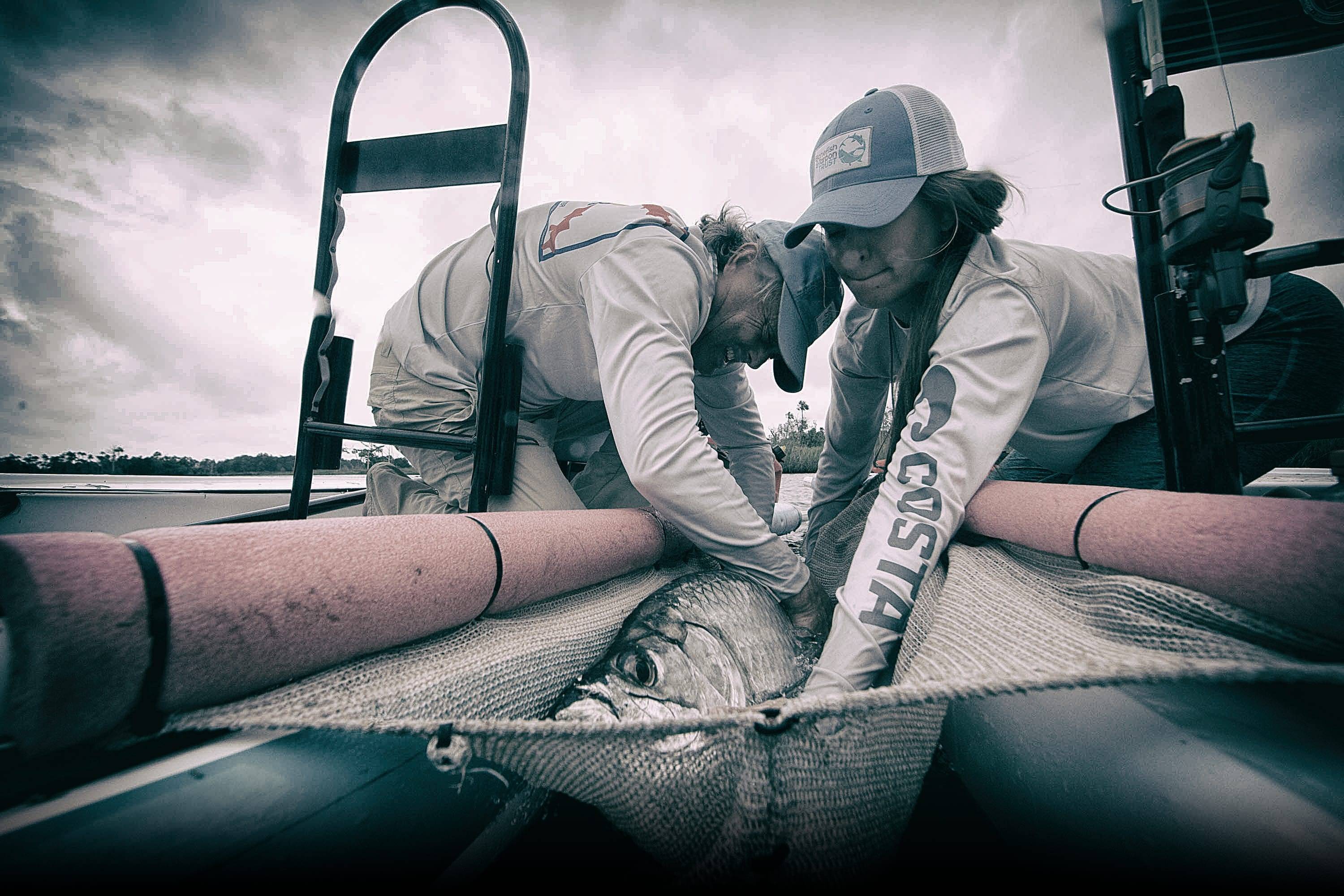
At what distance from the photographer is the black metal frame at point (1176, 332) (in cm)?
102

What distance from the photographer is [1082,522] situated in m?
0.76

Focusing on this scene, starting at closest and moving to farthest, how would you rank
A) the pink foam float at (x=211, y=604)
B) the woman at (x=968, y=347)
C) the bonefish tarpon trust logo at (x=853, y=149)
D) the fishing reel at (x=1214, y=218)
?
the pink foam float at (x=211, y=604)
the fishing reel at (x=1214, y=218)
the woman at (x=968, y=347)
the bonefish tarpon trust logo at (x=853, y=149)

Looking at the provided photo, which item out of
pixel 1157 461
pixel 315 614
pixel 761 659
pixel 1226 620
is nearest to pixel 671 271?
pixel 761 659

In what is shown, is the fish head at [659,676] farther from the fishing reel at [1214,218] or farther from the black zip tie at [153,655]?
the fishing reel at [1214,218]

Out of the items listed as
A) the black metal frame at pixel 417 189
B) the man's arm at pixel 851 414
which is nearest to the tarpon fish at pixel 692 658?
the black metal frame at pixel 417 189

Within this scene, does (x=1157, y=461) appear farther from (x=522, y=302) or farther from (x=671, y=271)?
(x=522, y=302)

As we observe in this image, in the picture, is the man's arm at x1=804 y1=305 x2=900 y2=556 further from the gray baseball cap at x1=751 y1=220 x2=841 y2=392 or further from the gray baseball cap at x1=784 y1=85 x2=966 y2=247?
the gray baseball cap at x1=784 y1=85 x2=966 y2=247

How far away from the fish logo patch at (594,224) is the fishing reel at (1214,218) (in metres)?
1.02

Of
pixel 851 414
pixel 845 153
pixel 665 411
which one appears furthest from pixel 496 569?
pixel 851 414

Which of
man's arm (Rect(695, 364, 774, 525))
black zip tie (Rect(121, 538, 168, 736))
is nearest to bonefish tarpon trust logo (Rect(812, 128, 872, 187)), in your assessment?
man's arm (Rect(695, 364, 774, 525))

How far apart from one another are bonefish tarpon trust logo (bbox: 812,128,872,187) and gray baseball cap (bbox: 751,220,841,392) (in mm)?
214

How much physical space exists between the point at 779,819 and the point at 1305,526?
23.8 inches

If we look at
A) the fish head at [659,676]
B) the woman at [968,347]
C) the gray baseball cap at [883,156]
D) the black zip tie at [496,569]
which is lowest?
the fish head at [659,676]

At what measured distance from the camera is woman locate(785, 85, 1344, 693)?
946 mm
